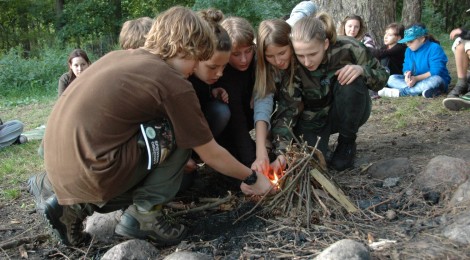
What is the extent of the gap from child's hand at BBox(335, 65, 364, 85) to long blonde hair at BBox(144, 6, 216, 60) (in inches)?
46.3

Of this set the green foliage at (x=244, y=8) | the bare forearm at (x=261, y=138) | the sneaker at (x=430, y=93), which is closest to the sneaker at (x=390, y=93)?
the sneaker at (x=430, y=93)

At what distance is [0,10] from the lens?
19984 millimetres

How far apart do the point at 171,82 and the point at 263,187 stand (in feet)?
2.88

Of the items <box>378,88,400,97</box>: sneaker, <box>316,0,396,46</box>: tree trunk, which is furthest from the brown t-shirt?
<box>316,0,396,46</box>: tree trunk

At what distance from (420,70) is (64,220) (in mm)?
5209

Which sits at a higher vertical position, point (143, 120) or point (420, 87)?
point (143, 120)

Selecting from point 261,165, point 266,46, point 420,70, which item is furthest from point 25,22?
point 261,165

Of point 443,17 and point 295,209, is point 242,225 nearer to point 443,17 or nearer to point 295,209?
point 295,209

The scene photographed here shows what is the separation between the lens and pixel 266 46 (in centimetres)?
291

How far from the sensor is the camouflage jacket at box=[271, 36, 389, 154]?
10.3ft

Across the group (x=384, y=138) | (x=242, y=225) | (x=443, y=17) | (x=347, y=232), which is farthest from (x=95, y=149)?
(x=443, y=17)

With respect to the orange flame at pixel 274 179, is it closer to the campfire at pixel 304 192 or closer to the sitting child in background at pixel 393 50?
the campfire at pixel 304 192

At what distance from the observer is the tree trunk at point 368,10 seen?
20.3 ft

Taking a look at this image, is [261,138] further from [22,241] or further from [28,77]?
[28,77]
